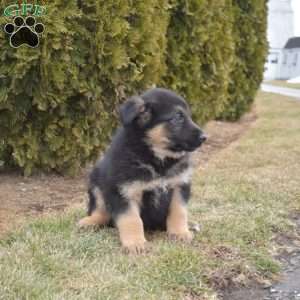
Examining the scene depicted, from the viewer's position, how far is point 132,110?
3.71 m

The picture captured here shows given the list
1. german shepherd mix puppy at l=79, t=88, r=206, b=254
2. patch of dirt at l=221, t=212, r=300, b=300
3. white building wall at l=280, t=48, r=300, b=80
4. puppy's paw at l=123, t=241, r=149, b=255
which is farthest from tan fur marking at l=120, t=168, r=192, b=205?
white building wall at l=280, t=48, r=300, b=80

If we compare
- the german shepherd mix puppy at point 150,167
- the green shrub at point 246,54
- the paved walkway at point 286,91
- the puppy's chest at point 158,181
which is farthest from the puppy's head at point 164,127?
the paved walkway at point 286,91

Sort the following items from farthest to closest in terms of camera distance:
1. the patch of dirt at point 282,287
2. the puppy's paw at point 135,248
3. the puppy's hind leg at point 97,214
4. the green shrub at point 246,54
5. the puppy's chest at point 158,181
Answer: the green shrub at point 246,54
the puppy's hind leg at point 97,214
the puppy's chest at point 158,181
the puppy's paw at point 135,248
the patch of dirt at point 282,287

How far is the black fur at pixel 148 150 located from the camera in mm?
3754

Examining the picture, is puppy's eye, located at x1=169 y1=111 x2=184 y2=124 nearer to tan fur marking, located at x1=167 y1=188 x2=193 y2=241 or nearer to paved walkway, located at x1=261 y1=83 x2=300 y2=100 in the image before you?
tan fur marking, located at x1=167 y1=188 x2=193 y2=241

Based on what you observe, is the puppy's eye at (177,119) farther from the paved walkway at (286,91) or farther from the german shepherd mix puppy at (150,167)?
the paved walkway at (286,91)

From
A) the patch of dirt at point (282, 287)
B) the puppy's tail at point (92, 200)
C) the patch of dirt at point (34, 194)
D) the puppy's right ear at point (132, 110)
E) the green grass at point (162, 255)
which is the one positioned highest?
the puppy's right ear at point (132, 110)

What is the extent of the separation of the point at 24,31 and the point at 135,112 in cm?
228

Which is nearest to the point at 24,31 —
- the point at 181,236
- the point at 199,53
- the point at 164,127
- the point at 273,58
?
the point at 164,127

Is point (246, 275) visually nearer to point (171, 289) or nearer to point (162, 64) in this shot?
point (171, 289)

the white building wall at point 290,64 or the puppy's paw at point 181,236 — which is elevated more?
the puppy's paw at point 181,236

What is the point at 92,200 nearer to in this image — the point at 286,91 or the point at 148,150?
the point at 148,150

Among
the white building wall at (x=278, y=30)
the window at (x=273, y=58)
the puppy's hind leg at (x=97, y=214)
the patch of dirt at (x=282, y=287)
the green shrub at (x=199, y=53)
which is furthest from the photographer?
the window at (x=273, y=58)

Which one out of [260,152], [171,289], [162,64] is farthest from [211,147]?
[171,289]
